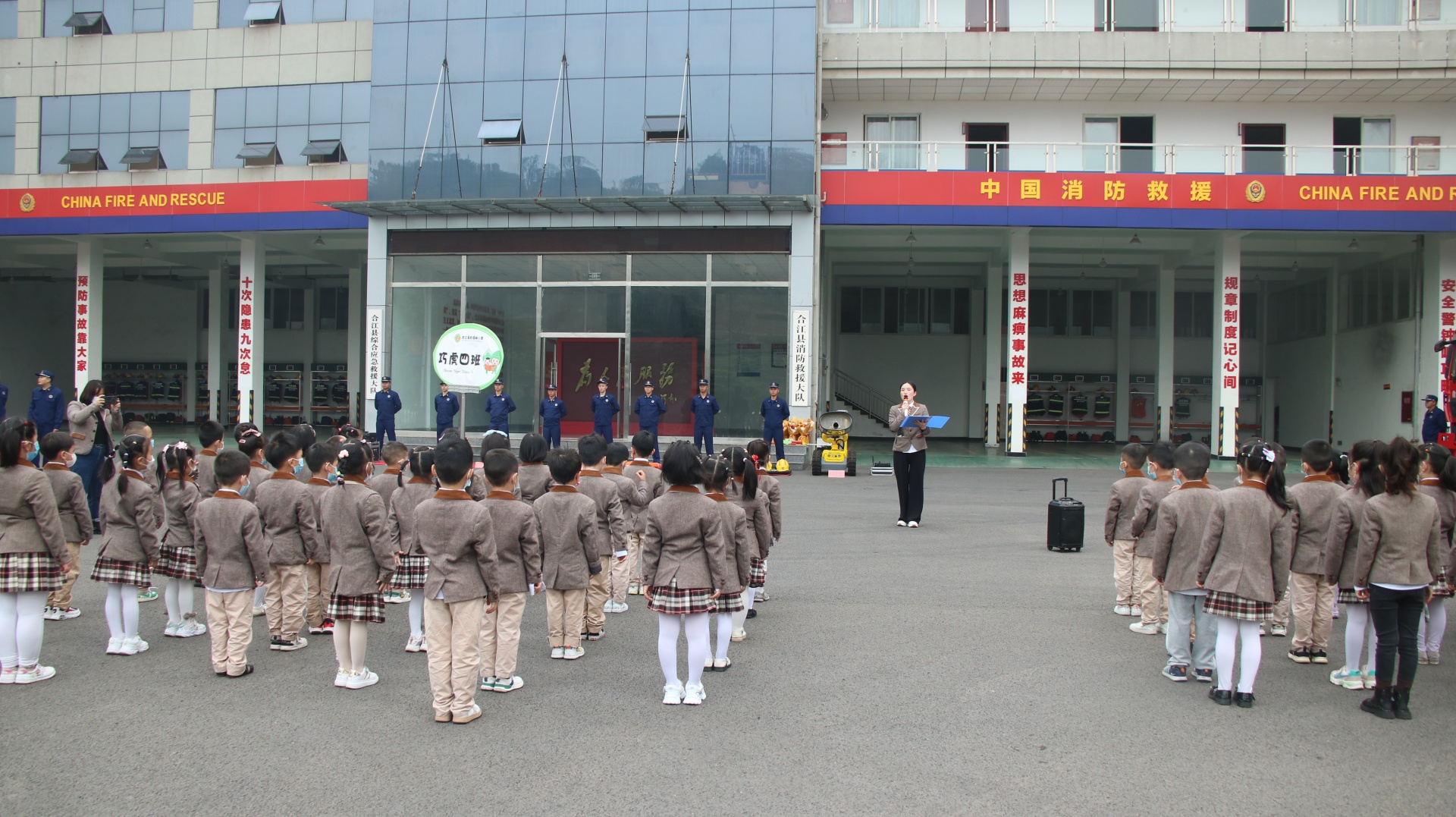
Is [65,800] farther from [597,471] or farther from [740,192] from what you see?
[740,192]

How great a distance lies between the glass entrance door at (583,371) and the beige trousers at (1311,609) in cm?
1625

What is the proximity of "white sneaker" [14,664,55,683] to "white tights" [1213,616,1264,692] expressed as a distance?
6832 mm

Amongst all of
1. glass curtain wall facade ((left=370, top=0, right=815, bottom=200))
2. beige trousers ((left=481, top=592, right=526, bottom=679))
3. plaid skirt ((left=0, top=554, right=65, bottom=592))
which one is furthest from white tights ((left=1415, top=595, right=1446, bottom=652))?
glass curtain wall facade ((left=370, top=0, right=815, bottom=200))

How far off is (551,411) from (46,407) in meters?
8.89

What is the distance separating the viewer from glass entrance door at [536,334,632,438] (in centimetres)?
2111

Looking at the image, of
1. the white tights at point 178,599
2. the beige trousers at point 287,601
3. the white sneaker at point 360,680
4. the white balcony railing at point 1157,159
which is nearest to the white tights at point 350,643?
the white sneaker at point 360,680

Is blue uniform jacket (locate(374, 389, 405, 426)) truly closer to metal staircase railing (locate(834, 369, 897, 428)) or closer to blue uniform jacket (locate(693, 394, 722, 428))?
blue uniform jacket (locate(693, 394, 722, 428))

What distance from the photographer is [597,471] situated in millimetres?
6441

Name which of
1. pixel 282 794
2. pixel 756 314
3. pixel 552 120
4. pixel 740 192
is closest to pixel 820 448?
pixel 756 314

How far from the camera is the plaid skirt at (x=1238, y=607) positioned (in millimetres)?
5004

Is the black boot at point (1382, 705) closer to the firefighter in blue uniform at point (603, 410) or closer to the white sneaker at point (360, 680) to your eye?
the white sneaker at point (360, 680)

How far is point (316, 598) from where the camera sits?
6.68 metres

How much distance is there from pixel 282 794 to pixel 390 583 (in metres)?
3.56

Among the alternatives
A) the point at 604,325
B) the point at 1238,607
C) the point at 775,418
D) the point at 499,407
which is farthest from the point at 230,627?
the point at 604,325
